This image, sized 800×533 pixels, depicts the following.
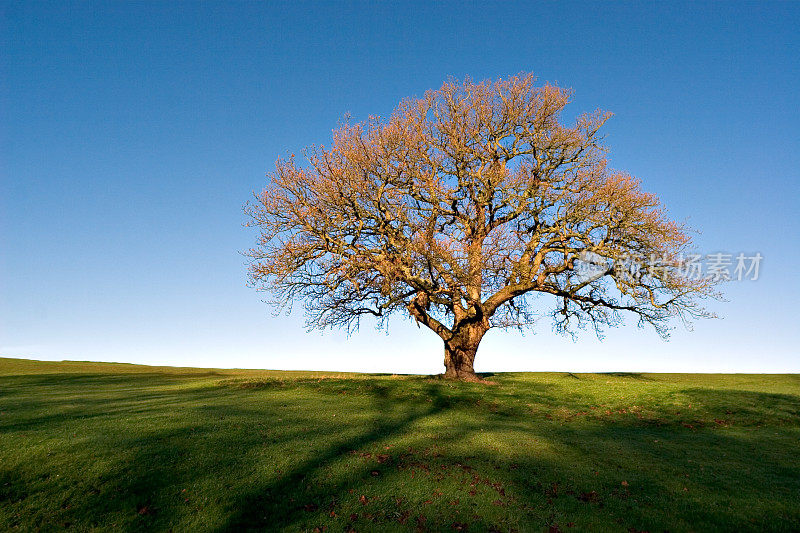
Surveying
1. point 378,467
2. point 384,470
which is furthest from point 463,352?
point 384,470

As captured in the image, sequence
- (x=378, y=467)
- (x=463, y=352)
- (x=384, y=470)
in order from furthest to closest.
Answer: (x=463, y=352), (x=378, y=467), (x=384, y=470)

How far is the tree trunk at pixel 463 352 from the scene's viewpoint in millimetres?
32938

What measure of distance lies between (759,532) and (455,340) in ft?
74.5

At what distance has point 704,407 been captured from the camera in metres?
26.5

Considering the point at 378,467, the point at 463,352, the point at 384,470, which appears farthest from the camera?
the point at 463,352

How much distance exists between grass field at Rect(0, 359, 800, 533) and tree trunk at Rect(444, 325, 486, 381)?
8390 mm

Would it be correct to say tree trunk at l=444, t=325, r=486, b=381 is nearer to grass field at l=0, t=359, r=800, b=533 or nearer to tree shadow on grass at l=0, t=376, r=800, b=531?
grass field at l=0, t=359, r=800, b=533

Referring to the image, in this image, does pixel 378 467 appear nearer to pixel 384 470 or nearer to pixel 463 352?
pixel 384 470

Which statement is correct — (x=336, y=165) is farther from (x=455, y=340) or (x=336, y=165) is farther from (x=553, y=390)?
(x=553, y=390)

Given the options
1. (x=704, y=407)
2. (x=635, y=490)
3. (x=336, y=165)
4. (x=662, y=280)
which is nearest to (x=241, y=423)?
(x=635, y=490)

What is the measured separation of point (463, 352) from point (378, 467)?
20078 millimetres

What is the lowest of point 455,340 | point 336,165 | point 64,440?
point 64,440

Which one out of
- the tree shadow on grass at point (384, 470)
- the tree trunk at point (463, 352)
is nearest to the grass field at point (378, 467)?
the tree shadow on grass at point (384, 470)

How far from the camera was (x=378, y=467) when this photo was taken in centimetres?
1390
